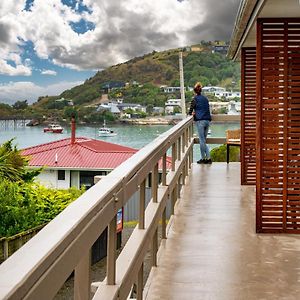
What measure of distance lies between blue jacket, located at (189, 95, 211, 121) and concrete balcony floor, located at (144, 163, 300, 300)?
390 centimetres

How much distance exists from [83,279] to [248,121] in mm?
7194

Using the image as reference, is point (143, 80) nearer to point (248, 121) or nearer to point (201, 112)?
point (201, 112)

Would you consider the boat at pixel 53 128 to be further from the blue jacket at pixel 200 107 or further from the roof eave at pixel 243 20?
the roof eave at pixel 243 20

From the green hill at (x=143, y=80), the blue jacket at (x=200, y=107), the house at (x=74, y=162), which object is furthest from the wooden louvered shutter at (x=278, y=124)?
the house at (x=74, y=162)

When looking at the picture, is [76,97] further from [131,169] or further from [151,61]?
[131,169]

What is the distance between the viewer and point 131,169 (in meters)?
2.54

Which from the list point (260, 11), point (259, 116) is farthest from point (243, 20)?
point (259, 116)

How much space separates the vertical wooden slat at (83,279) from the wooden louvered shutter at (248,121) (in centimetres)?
700

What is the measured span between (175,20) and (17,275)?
11967 cm

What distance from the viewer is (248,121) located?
861cm

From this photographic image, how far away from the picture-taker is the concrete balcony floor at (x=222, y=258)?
3.76 metres

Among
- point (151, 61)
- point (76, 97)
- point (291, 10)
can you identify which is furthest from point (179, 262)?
point (151, 61)

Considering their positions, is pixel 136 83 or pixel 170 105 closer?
pixel 170 105

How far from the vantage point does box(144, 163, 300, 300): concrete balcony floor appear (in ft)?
12.3
